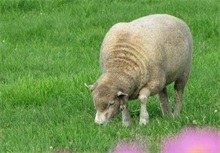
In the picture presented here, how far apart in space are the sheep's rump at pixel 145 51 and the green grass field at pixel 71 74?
0.49 m

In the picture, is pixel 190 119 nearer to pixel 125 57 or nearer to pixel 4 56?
pixel 125 57

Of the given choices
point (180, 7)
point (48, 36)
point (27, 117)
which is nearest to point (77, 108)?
point (27, 117)

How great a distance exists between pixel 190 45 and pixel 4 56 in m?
4.87

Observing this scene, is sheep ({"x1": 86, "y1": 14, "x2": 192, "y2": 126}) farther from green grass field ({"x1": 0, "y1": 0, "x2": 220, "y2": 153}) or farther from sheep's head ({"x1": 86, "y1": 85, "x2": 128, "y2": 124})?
green grass field ({"x1": 0, "y1": 0, "x2": 220, "y2": 153})

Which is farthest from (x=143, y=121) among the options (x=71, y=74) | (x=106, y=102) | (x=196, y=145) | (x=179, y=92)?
(x=196, y=145)

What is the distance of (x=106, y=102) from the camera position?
5.51 metres

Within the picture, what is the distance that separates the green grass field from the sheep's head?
11cm

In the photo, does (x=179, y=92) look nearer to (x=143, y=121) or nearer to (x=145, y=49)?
(x=143, y=121)

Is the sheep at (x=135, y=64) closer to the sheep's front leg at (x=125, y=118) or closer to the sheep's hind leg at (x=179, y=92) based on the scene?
the sheep's front leg at (x=125, y=118)

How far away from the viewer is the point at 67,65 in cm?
975

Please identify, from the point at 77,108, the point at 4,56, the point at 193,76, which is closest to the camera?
the point at 77,108

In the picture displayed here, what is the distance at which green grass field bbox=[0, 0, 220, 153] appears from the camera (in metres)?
5.31

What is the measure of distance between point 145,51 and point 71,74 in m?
3.38

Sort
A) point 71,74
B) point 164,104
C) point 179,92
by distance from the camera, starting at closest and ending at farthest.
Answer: point 164,104 → point 179,92 → point 71,74
